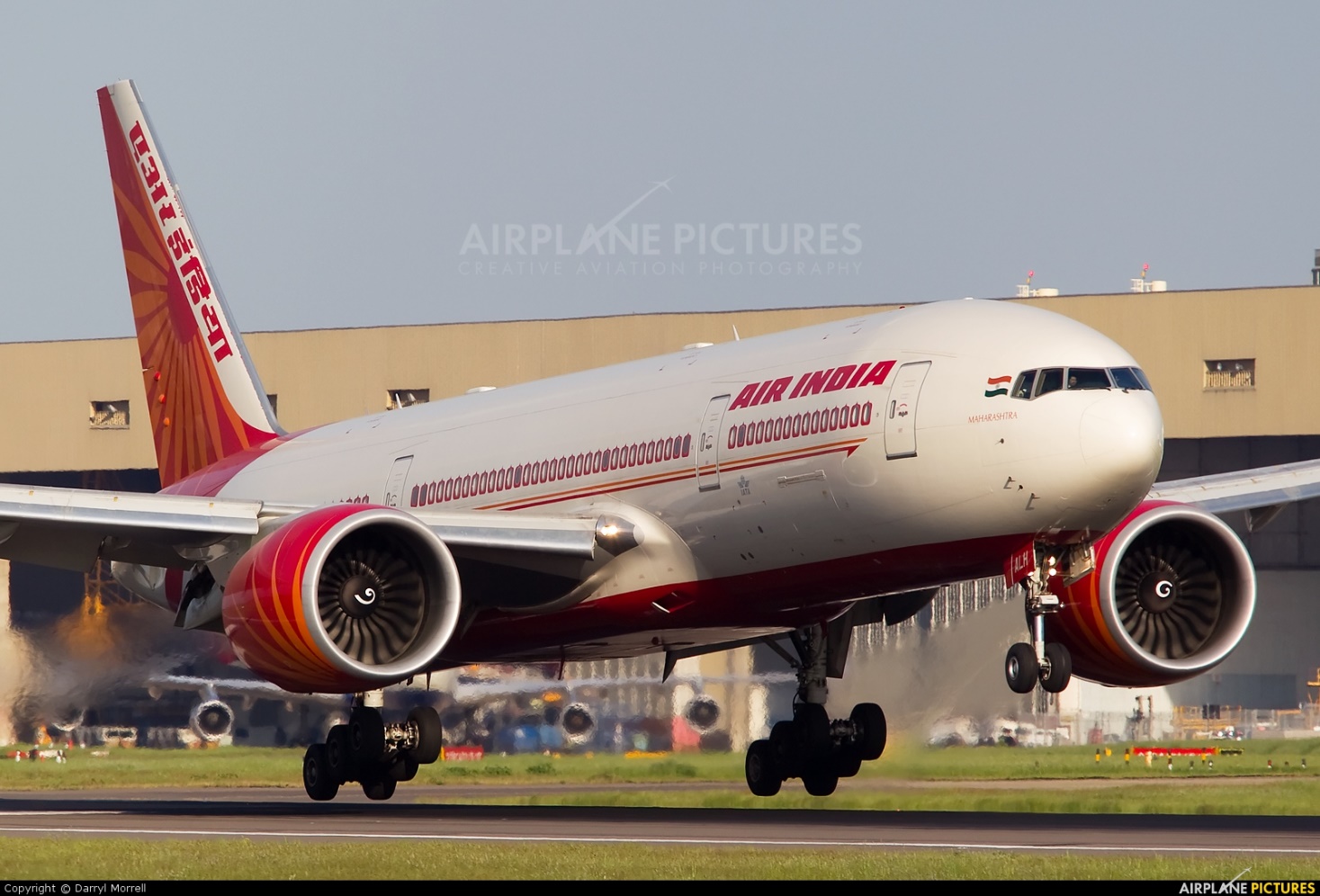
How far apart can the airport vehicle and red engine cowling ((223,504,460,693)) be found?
0.03m

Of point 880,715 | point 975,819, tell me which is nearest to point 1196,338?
point 880,715

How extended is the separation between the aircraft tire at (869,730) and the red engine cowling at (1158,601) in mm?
3556

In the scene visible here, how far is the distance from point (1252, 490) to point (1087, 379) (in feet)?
20.3

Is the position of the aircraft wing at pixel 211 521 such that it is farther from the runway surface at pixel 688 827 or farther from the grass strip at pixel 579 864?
the grass strip at pixel 579 864

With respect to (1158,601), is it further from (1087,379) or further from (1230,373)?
(1230,373)

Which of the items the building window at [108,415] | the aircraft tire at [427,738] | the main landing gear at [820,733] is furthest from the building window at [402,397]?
the main landing gear at [820,733]

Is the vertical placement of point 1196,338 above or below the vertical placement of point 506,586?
above

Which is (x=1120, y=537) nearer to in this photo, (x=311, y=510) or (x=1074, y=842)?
(x=1074, y=842)

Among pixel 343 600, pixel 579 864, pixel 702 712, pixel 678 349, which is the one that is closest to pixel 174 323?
pixel 702 712

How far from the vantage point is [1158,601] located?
2348 cm

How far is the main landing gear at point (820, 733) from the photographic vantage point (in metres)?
26.5

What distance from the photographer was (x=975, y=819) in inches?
895
